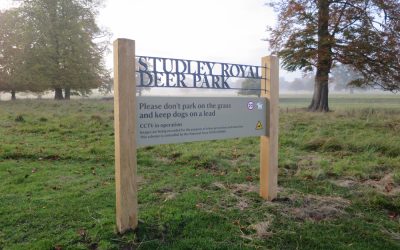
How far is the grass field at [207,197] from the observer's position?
12.6ft

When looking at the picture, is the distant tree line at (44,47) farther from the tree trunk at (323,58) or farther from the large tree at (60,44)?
the tree trunk at (323,58)

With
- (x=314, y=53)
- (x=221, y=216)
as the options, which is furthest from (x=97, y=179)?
(x=314, y=53)

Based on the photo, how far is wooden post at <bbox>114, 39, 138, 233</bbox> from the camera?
369 cm

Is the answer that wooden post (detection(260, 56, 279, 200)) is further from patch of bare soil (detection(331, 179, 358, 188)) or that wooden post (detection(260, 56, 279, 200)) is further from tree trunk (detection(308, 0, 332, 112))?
tree trunk (detection(308, 0, 332, 112))

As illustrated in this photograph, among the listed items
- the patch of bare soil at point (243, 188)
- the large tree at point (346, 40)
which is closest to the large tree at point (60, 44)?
the large tree at point (346, 40)

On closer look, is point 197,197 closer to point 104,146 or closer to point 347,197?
point 347,197

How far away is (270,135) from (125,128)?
2450mm

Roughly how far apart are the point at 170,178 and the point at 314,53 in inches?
547

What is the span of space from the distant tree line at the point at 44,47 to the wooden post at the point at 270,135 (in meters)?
26.9

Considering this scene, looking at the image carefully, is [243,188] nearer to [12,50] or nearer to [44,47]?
[44,47]

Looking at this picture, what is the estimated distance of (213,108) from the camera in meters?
4.70

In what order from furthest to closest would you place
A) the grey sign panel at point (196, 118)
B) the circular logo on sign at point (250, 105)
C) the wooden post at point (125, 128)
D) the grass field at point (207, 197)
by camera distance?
the circular logo on sign at point (250, 105)
the grey sign panel at point (196, 118)
the grass field at point (207, 197)
the wooden post at point (125, 128)

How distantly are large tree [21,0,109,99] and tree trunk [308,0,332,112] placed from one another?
20307 mm

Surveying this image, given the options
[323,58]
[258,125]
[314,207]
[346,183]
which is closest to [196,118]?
[258,125]
